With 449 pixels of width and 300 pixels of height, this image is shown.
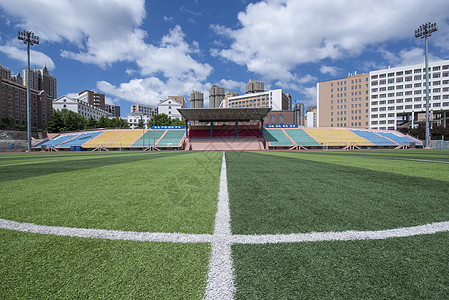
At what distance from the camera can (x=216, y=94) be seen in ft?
516

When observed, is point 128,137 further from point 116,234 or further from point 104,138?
point 116,234

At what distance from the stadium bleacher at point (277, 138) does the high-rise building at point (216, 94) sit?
119 m

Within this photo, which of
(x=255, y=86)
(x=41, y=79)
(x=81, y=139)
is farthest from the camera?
(x=41, y=79)

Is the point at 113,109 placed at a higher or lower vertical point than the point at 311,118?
higher

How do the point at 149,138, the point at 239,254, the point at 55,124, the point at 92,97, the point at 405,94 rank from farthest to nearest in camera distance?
1. the point at 92,97
2. the point at 405,94
3. the point at 55,124
4. the point at 149,138
5. the point at 239,254

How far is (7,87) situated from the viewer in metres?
55.7

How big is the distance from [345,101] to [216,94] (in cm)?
9852

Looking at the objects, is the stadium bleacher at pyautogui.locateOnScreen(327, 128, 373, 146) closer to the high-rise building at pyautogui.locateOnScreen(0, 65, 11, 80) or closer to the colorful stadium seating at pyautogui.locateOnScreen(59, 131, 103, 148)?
the colorful stadium seating at pyautogui.locateOnScreen(59, 131, 103, 148)

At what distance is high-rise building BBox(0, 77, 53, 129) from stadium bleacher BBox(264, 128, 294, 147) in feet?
234

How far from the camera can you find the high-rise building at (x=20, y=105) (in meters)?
55.1

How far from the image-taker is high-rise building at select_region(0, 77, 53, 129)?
181 ft

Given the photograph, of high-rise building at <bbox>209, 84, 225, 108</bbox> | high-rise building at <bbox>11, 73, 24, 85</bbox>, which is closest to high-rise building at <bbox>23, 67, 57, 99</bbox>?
high-rise building at <bbox>11, 73, 24, 85</bbox>

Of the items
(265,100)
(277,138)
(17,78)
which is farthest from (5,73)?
(277,138)

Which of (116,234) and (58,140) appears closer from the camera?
(116,234)
